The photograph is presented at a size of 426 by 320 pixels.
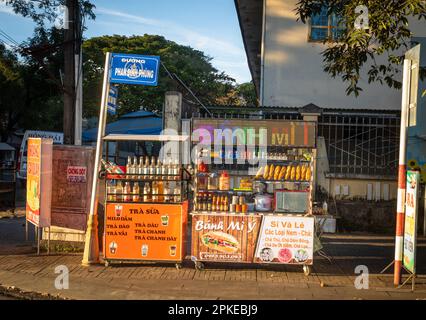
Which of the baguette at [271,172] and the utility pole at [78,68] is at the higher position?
the utility pole at [78,68]

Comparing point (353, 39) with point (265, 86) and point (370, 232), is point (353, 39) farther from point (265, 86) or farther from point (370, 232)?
point (265, 86)

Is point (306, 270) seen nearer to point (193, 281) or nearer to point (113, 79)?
point (193, 281)

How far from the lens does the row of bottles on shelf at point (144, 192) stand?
898 cm

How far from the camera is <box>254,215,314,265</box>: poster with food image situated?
858 cm

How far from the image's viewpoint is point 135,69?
9062mm

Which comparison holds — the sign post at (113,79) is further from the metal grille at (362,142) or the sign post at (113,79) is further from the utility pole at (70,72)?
the utility pole at (70,72)

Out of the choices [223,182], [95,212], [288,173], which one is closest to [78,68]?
[95,212]

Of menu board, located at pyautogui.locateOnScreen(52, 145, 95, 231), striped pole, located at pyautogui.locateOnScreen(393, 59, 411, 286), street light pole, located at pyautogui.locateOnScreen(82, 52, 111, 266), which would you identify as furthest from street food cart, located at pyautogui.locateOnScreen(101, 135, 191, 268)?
striped pole, located at pyautogui.locateOnScreen(393, 59, 411, 286)

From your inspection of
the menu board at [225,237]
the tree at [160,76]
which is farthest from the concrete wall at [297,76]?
the tree at [160,76]

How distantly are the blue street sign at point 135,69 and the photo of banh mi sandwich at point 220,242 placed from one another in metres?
2.62

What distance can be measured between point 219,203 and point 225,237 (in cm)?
56

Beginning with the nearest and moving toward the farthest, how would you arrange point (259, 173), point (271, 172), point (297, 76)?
point (271, 172) < point (259, 173) < point (297, 76)

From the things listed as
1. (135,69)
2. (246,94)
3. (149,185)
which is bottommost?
(149,185)

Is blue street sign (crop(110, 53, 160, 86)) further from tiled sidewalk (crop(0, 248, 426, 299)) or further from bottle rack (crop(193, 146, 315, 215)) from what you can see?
tiled sidewalk (crop(0, 248, 426, 299))
